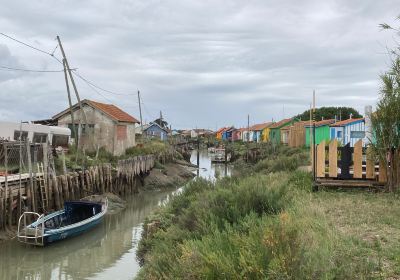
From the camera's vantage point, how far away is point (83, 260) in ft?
47.9

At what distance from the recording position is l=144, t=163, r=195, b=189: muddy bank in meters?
34.1

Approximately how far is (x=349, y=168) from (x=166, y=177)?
83.7 feet

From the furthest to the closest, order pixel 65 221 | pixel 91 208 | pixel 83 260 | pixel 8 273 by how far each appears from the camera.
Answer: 1. pixel 91 208
2. pixel 65 221
3. pixel 83 260
4. pixel 8 273

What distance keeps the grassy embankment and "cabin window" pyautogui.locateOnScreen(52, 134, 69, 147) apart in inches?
847

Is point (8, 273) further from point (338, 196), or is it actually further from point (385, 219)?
point (385, 219)

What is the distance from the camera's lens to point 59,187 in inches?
805

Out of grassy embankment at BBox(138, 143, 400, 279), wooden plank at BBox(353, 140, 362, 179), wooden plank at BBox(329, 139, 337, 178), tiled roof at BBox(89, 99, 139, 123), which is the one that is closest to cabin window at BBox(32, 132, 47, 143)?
tiled roof at BBox(89, 99, 139, 123)

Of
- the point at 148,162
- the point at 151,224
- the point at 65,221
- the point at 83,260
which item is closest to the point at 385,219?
the point at 151,224

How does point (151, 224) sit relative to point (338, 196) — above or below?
below

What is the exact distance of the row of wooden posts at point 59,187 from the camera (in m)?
16.5

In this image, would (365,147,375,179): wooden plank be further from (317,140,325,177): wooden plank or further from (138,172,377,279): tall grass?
(138,172,377,279): tall grass

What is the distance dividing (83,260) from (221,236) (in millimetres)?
9965

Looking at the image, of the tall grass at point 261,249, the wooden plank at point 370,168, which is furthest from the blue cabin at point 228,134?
the tall grass at point 261,249

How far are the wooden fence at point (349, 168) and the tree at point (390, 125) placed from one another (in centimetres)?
40
